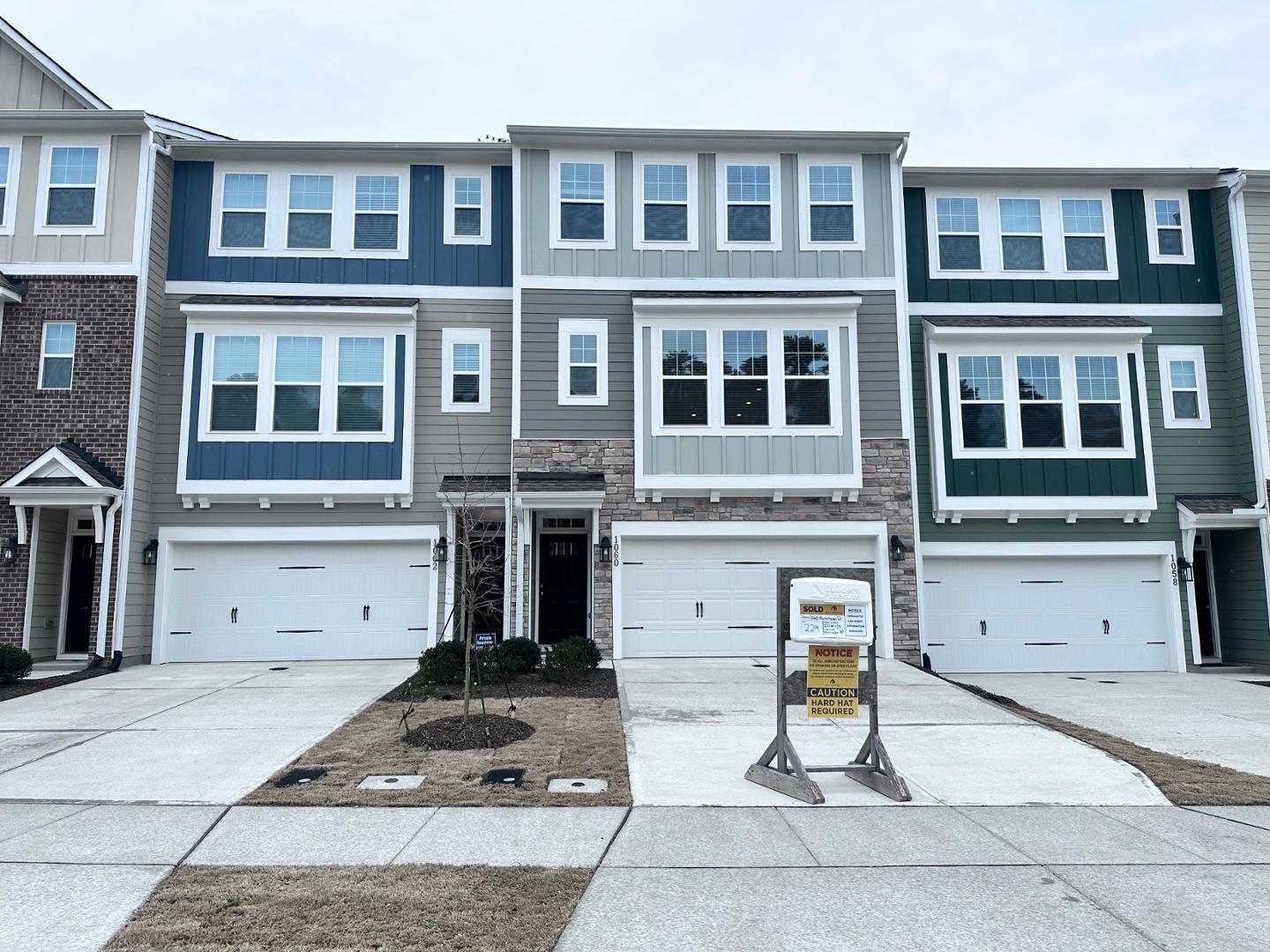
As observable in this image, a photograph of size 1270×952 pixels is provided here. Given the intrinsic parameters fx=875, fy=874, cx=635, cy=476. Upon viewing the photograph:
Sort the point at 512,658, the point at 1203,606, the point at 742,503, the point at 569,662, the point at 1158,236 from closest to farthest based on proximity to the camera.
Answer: the point at 569,662
the point at 512,658
the point at 742,503
the point at 1158,236
the point at 1203,606

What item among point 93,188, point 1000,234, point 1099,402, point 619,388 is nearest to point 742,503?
→ point 619,388

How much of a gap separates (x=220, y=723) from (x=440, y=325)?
742 cm

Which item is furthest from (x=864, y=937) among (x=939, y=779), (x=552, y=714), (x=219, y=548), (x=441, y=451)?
(x=219, y=548)

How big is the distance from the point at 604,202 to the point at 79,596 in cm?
1060

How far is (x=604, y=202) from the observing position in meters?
14.3

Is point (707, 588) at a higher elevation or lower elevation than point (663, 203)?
lower

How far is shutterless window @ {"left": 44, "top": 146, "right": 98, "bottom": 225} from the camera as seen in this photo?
44.8 feet

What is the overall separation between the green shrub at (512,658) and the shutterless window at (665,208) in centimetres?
691

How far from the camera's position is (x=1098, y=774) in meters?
7.22

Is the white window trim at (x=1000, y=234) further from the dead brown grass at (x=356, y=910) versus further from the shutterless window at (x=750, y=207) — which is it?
the dead brown grass at (x=356, y=910)

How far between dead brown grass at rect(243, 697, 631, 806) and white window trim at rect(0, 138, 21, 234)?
1028cm

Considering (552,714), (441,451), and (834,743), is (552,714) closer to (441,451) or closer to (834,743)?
(834,743)

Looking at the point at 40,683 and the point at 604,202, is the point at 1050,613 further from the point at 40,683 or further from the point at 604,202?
the point at 40,683

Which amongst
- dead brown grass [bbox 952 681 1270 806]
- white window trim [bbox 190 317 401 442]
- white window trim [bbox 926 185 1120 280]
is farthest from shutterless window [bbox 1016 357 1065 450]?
white window trim [bbox 190 317 401 442]
